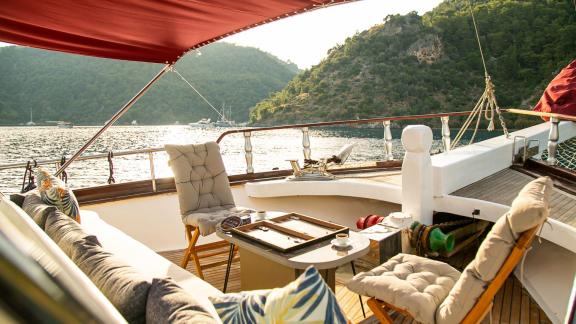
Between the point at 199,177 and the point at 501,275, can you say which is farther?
the point at 199,177

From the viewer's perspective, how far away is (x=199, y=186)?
3531 millimetres

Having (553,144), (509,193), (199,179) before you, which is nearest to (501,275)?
(509,193)

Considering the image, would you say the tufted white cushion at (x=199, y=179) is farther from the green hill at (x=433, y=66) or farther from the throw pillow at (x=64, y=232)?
the green hill at (x=433, y=66)

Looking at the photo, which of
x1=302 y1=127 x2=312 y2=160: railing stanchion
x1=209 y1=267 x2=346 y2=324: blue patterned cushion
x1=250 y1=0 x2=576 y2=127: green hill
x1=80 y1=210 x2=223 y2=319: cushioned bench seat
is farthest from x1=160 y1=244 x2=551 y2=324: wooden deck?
x1=250 y1=0 x2=576 y2=127: green hill

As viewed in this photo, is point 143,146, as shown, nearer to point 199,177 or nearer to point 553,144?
point 199,177

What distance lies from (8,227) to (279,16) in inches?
99.7

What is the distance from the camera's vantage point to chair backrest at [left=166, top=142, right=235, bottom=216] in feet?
11.2

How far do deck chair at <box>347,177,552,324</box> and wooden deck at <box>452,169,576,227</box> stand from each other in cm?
114

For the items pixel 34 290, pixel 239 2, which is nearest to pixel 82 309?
pixel 34 290

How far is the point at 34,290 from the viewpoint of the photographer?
0.54 feet

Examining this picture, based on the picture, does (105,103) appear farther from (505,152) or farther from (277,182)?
(505,152)

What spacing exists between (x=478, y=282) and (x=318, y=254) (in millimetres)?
759

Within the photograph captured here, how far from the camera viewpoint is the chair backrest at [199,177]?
3420mm

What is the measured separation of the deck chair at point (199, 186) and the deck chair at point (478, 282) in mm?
1552
